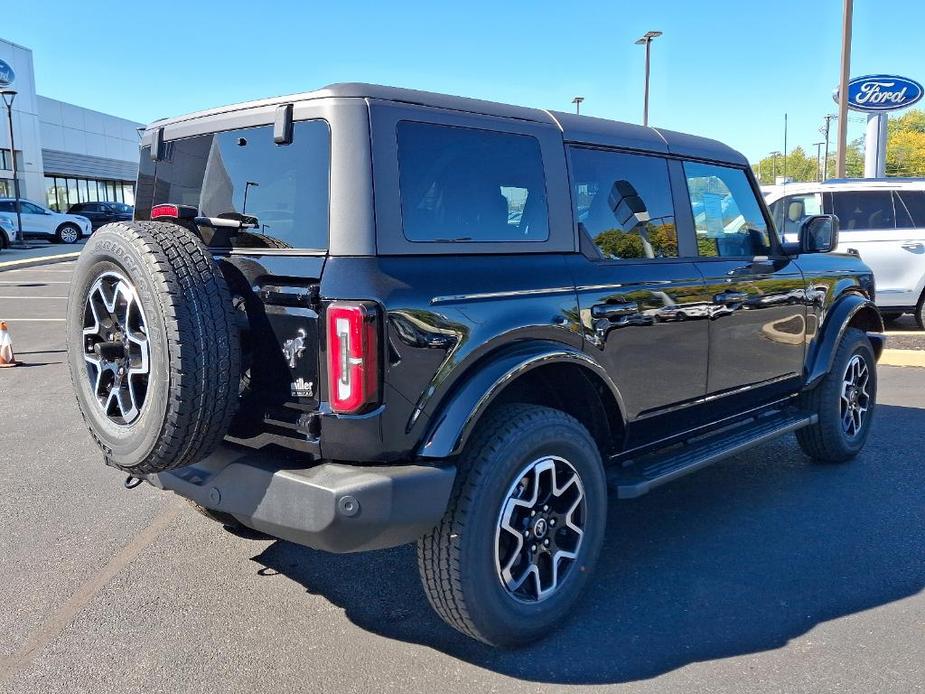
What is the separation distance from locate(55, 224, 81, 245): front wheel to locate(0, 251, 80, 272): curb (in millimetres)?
6031

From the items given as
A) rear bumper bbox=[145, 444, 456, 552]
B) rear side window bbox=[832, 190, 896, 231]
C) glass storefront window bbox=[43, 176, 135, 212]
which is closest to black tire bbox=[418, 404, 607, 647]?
rear bumper bbox=[145, 444, 456, 552]

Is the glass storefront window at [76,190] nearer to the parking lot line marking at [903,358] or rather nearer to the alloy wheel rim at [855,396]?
the parking lot line marking at [903,358]

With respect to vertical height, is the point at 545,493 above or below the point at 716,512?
above

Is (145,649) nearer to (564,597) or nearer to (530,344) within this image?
(564,597)

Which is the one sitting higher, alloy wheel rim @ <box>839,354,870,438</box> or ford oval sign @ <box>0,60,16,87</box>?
ford oval sign @ <box>0,60,16,87</box>

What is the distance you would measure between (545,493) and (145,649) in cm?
162

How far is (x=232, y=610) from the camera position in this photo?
10.5ft

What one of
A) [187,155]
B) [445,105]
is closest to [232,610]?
[187,155]

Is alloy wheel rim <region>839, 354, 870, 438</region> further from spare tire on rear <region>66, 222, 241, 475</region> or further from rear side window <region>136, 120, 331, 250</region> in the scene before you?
spare tire on rear <region>66, 222, 241, 475</region>

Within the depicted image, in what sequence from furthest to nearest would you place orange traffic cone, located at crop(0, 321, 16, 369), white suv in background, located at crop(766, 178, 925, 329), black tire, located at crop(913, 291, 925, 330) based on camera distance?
black tire, located at crop(913, 291, 925, 330), white suv in background, located at crop(766, 178, 925, 329), orange traffic cone, located at crop(0, 321, 16, 369)

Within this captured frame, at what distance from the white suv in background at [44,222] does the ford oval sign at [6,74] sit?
38.0 feet

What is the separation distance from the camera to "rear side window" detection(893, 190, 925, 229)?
9.72 m

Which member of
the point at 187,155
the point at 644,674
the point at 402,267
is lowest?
the point at 644,674

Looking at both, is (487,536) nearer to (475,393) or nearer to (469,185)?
(475,393)
